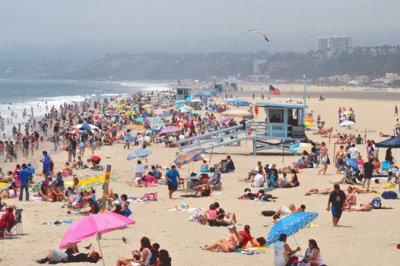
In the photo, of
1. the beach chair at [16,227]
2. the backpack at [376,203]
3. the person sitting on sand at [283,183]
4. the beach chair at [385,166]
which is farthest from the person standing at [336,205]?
the beach chair at [385,166]

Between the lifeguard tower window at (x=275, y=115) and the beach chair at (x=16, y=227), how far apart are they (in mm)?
13937

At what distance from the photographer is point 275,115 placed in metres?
24.9

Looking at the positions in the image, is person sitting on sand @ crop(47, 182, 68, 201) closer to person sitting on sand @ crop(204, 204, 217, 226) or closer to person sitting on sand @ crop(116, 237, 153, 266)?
person sitting on sand @ crop(204, 204, 217, 226)

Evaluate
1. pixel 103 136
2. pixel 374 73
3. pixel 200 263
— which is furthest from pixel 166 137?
pixel 374 73

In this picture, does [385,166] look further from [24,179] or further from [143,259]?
[143,259]

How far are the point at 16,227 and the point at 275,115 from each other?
47.1ft

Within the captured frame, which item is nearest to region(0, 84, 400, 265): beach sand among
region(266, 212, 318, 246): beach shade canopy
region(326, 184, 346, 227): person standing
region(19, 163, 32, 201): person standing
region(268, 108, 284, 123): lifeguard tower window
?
region(326, 184, 346, 227): person standing

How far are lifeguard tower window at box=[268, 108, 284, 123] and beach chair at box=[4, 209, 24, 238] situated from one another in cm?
1394

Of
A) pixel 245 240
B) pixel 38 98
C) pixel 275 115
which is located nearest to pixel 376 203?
pixel 245 240

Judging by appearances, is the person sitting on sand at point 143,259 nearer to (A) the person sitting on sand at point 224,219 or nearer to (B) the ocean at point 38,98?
(A) the person sitting on sand at point 224,219

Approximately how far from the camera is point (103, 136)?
32.2 m

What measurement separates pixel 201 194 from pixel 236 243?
5481 mm

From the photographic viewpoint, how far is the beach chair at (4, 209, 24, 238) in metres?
12.2

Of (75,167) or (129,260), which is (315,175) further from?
(129,260)
